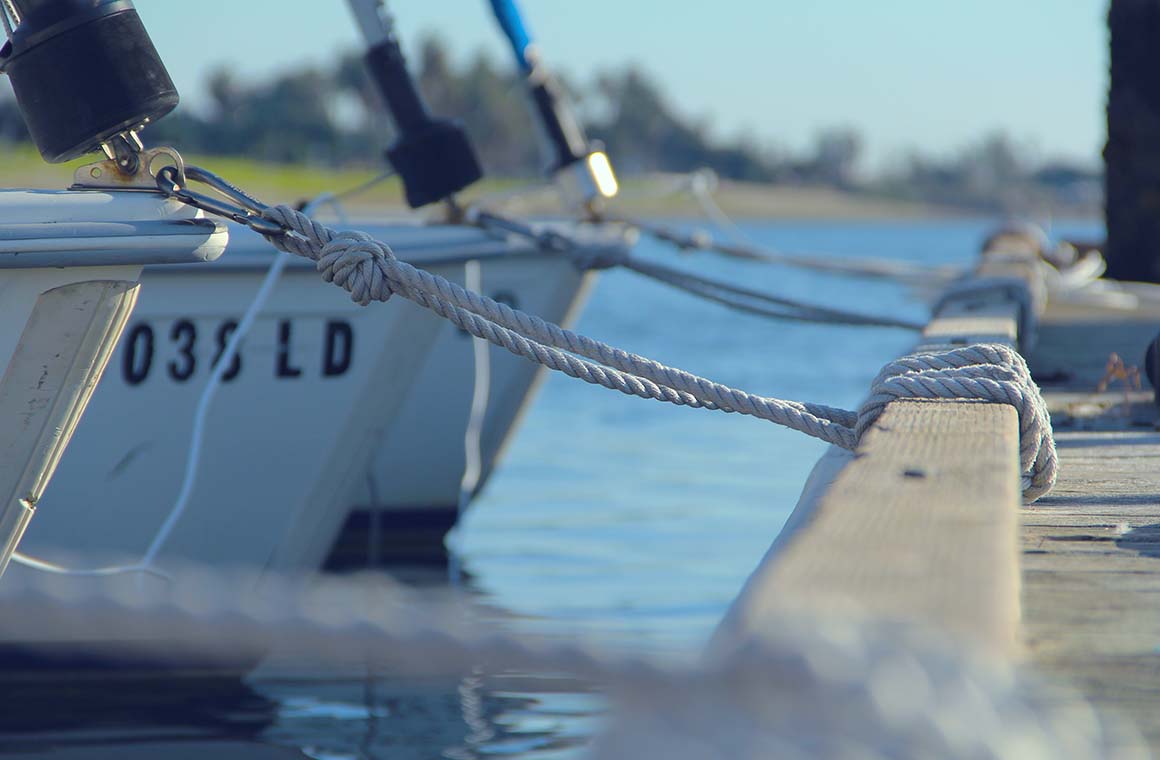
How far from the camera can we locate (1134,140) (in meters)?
6.02

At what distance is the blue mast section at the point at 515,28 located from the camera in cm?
638

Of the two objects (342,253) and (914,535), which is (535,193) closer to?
(342,253)

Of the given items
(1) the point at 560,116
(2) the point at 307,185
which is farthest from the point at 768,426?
(2) the point at 307,185

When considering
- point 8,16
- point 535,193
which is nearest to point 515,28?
point 535,193

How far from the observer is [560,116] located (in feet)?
20.4

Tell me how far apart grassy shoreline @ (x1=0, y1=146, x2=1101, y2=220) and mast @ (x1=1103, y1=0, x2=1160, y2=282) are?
7.38 ft

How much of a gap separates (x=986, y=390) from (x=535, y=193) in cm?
443

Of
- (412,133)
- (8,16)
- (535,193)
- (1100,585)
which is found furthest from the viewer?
(535,193)

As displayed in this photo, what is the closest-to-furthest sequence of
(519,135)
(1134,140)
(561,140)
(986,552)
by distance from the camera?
(986,552) < (1134,140) < (561,140) < (519,135)

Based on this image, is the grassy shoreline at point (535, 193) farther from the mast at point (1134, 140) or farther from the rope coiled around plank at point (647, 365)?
the rope coiled around plank at point (647, 365)

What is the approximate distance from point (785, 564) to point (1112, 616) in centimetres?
69

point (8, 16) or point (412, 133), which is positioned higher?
point (8, 16)

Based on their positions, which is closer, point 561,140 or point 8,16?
point 8,16

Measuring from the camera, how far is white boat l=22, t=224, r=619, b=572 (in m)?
4.71
